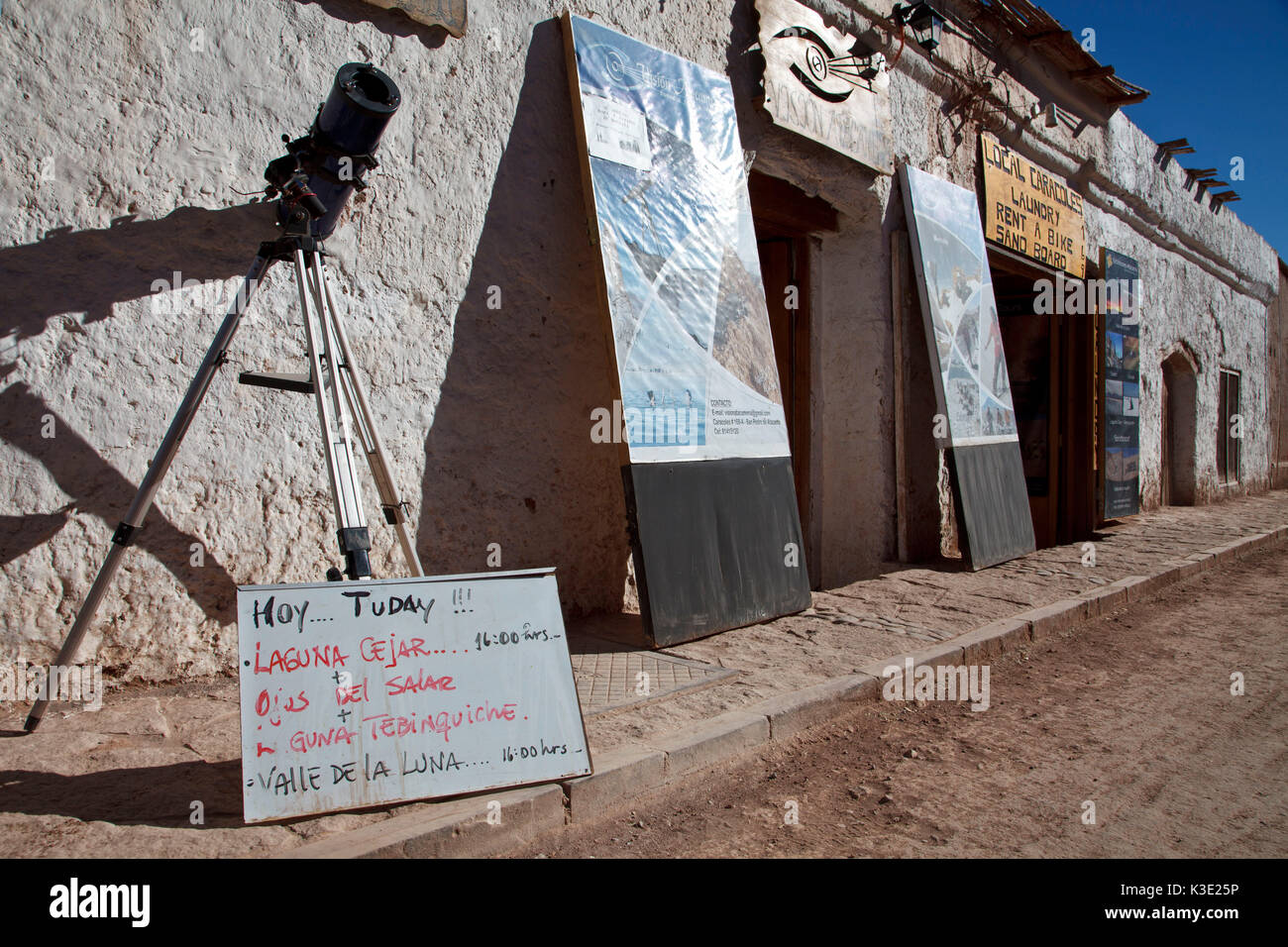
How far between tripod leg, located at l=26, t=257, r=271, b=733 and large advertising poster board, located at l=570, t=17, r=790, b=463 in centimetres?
177

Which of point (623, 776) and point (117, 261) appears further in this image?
point (117, 261)

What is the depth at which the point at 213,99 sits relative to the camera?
3.10 meters

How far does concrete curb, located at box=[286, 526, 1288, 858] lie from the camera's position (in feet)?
6.57

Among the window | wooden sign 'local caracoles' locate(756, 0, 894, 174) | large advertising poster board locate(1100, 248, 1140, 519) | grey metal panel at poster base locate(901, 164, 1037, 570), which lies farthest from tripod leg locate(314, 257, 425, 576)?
the window

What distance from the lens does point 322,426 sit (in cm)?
237

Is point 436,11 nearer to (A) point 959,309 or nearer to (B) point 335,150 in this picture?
(B) point 335,150

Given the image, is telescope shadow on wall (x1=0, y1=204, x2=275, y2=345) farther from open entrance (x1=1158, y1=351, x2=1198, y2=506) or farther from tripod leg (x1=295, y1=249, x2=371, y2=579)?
open entrance (x1=1158, y1=351, x2=1198, y2=506)

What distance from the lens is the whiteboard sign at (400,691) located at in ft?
6.64

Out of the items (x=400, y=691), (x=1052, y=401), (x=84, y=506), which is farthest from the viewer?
(x=1052, y=401)

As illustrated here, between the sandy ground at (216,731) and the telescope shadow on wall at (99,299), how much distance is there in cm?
52

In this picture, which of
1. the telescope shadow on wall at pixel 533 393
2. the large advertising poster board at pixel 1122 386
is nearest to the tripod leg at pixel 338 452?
the telescope shadow on wall at pixel 533 393

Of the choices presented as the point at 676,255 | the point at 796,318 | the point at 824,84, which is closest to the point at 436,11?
the point at 676,255

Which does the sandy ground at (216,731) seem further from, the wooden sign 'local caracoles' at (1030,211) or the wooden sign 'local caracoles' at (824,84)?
the wooden sign 'local caracoles' at (1030,211)

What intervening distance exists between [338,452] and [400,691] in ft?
2.35
